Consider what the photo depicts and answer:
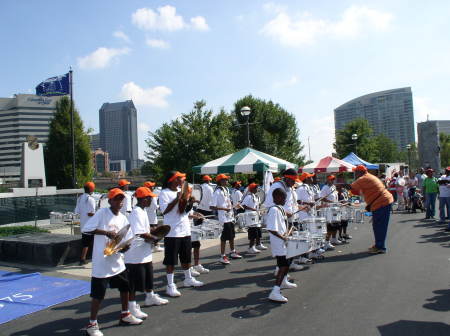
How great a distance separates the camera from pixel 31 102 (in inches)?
5404

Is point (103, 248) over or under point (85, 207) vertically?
under

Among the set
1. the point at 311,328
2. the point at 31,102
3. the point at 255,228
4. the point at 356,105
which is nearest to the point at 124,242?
the point at 311,328

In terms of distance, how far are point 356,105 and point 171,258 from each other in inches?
5251

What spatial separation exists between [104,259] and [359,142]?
53539mm

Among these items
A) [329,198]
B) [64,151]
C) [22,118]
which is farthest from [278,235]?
[22,118]

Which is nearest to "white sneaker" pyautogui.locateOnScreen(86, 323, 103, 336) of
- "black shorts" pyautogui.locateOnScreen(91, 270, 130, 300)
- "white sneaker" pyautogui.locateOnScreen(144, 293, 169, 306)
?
"black shorts" pyautogui.locateOnScreen(91, 270, 130, 300)

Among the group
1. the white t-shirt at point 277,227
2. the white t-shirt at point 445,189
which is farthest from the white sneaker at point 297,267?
the white t-shirt at point 445,189

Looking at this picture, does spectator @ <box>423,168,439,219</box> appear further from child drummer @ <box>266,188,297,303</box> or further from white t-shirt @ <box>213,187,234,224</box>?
child drummer @ <box>266,188,297,303</box>

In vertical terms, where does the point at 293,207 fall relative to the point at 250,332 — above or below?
above

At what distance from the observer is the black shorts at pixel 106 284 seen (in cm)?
489

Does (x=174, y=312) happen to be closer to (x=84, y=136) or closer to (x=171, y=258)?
(x=171, y=258)

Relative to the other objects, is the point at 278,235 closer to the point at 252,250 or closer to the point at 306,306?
the point at 306,306

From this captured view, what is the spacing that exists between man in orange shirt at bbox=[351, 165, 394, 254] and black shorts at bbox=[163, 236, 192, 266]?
15.5 ft

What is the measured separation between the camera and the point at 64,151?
37000 millimetres
